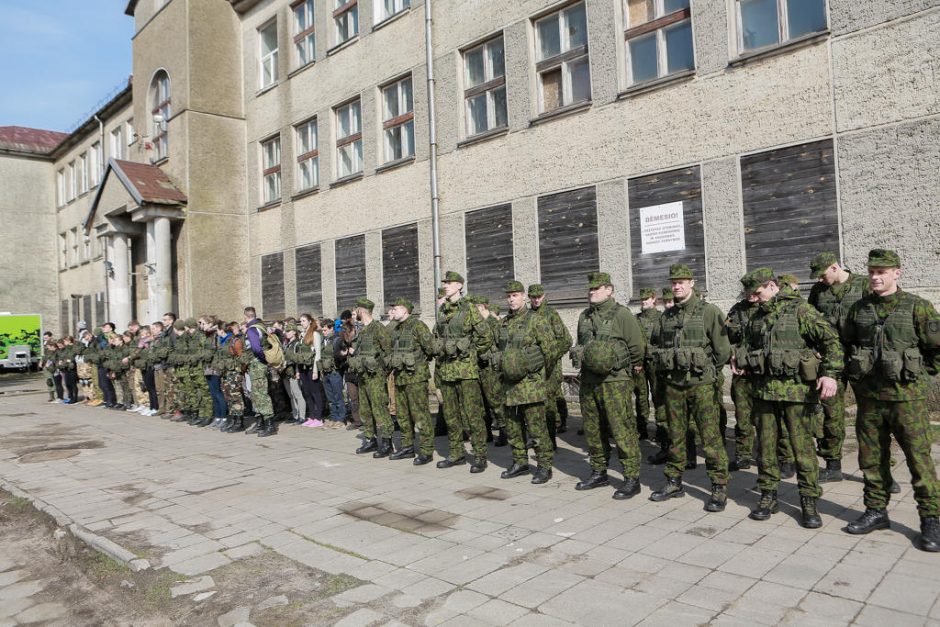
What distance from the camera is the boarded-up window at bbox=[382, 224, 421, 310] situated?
15.2 meters

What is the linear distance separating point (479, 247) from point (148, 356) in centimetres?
694

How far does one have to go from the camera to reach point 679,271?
5898mm

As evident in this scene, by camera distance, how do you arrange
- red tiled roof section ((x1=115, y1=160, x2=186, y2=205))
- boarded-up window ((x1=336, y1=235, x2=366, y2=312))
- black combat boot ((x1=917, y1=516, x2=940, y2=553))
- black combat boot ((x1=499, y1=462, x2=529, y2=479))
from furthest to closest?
red tiled roof section ((x1=115, y1=160, x2=186, y2=205))
boarded-up window ((x1=336, y1=235, x2=366, y2=312))
black combat boot ((x1=499, y1=462, x2=529, y2=479))
black combat boot ((x1=917, y1=516, x2=940, y2=553))

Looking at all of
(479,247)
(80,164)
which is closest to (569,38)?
(479,247)

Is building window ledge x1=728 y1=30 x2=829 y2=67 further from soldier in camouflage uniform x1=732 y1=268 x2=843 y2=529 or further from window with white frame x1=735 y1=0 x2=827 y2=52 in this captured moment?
soldier in camouflage uniform x1=732 y1=268 x2=843 y2=529

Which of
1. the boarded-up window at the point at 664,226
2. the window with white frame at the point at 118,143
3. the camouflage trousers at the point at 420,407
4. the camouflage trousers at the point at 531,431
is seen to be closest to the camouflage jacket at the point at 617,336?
the camouflage trousers at the point at 531,431

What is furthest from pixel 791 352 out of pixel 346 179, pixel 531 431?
pixel 346 179

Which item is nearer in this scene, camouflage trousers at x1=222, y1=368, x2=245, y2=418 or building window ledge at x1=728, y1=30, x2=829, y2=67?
building window ledge at x1=728, y1=30, x2=829, y2=67

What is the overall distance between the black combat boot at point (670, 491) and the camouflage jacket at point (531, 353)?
1445mm

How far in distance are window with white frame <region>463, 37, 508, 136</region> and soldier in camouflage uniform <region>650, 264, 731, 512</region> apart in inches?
332

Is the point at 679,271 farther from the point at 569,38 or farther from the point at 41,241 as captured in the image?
the point at 41,241

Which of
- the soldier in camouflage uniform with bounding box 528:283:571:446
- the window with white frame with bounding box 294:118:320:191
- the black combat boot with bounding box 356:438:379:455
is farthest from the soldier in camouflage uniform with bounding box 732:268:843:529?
the window with white frame with bounding box 294:118:320:191

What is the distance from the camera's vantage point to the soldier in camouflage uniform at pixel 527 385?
6.67m

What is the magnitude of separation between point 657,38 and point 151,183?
48.5 feet
